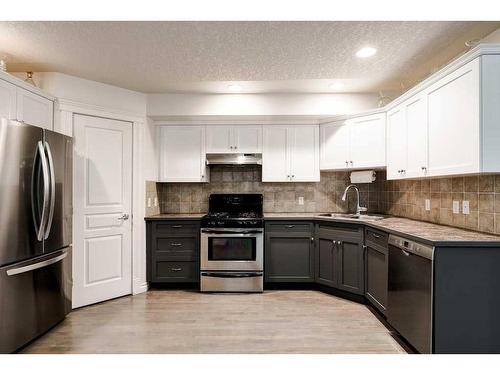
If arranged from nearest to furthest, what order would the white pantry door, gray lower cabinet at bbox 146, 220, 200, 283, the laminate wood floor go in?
1. the laminate wood floor
2. the white pantry door
3. gray lower cabinet at bbox 146, 220, 200, 283

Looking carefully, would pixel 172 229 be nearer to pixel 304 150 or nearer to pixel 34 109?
pixel 34 109

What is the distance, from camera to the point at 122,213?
3.31 metres

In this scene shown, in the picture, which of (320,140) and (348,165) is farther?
(320,140)

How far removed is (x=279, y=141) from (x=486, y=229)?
7.66 feet

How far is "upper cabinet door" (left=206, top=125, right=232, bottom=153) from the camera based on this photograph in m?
3.79

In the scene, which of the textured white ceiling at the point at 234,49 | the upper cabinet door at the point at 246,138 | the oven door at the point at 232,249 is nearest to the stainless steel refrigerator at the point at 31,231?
the textured white ceiling at the point at 234,49

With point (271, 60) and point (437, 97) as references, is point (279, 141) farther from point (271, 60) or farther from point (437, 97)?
point (437, 97)

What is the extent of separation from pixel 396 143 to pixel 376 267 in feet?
4.06

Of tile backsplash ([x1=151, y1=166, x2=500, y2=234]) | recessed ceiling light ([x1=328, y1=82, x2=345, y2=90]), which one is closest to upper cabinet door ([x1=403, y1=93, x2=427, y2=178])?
recessed ceiling light ([x1=328, y1=82, x2=345, y2=90])

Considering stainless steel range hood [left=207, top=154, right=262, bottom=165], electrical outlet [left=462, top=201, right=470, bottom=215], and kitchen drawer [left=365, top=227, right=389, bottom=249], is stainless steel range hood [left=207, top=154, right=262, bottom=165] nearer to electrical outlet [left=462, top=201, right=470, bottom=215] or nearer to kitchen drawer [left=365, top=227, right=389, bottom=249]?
kitchen drawer [left=365, top=227, right=389, bottom=249]

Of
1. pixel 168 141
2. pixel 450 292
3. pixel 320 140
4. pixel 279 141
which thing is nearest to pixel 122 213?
pixel 168 141

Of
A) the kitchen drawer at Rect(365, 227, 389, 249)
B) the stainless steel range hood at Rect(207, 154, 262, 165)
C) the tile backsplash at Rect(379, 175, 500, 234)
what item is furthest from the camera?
the stainless steel range hood at Rect(207, 154, 262, 165)

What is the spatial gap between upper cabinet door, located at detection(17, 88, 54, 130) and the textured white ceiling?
0.33 m

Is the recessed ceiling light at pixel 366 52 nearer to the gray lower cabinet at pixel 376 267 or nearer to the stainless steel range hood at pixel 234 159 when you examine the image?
the gray lower cabinet at pixel 376 267
